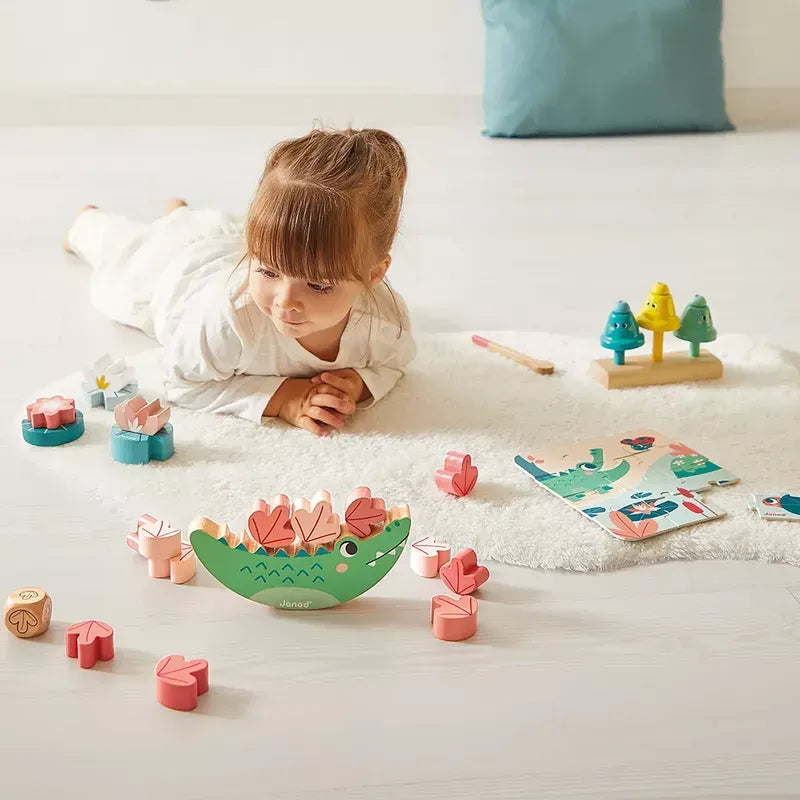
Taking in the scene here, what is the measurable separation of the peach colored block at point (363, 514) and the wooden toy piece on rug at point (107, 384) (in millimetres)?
523

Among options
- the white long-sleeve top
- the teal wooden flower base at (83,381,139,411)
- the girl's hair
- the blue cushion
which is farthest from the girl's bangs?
the blue cushion

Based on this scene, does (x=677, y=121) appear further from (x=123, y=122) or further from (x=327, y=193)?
(x=327, y=193)

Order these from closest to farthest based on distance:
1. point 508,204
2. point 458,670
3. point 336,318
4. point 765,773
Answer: point 765,773
point 458,670
point 336,318
point 508,204

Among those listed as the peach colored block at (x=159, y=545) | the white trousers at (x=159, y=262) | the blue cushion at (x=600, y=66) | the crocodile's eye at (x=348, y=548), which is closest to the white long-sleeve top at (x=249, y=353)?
the white trousers at (x=159, y=262)

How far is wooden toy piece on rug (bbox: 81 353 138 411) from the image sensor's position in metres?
1.59

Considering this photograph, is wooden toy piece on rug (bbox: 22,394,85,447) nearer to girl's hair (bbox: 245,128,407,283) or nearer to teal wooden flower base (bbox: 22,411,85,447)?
teal wooden flower base (bbox: 22,411,85,447)

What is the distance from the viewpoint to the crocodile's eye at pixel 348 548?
1141mm

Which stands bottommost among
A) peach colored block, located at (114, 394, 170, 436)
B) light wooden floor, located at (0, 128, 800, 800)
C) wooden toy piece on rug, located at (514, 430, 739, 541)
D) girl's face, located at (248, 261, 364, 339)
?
light wooden floor, located at (0, 128, 800, 800)

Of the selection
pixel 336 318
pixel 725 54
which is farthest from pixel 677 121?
pixel 336 318

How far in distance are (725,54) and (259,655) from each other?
103 inches

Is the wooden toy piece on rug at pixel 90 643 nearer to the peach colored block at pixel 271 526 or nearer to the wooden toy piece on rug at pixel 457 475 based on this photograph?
the peach colored block at pixel 271 526

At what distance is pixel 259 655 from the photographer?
112 cm

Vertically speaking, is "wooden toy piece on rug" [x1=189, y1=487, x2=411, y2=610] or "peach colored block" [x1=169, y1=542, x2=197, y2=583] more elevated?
"wooden toy piece on rug" [x1=189, y1=487, x2=411, y2=610]

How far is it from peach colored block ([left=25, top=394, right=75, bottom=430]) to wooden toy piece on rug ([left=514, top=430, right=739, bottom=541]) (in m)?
0.55
